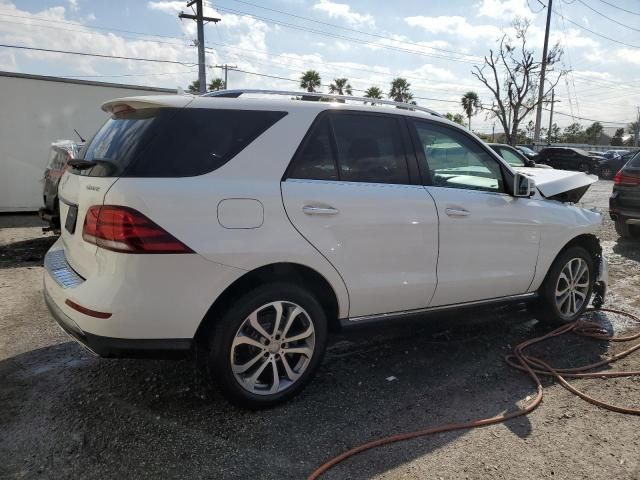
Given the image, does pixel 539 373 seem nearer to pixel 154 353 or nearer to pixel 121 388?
pixel 154 353

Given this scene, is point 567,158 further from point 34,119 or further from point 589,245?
point 34,119

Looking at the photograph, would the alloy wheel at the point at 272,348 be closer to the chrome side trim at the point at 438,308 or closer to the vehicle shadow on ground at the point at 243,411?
the vehicle shadow on ground at the point at 243,411

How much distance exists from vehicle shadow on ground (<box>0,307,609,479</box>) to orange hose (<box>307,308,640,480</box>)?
2.1 inches

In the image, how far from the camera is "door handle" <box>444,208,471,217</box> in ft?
11.4

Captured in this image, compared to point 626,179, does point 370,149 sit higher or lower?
higher

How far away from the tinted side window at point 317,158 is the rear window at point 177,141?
255 millimetres

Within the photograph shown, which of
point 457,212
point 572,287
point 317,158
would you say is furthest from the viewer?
point 572,287

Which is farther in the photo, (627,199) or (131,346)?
(627,199)

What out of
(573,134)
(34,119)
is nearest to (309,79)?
(34,119)

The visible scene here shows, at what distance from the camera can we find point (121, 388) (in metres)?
3.24

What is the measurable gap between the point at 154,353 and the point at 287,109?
1.60 meters

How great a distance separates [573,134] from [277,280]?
9268 cm

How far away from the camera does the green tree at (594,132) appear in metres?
83.2

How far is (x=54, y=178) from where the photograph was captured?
20.9ft
